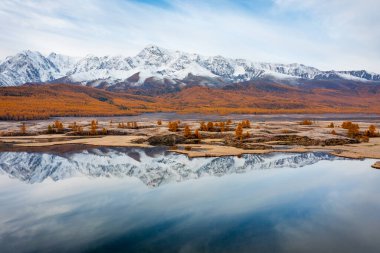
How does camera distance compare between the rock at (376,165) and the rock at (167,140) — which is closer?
the rock at (376,165)

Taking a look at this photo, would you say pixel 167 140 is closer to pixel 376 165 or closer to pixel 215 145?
pixel 215 145

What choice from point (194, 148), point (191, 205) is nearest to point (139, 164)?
point (194, 148)

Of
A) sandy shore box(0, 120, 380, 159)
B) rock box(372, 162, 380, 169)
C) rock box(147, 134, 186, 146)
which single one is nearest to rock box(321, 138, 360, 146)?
sandy shore box(0, 120, 380, 159)

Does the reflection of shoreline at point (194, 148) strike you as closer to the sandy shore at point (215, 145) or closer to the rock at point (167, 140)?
the sandy shore at point (215, 145)

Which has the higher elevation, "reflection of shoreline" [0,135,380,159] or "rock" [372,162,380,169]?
"rock" [372,162,380,169]

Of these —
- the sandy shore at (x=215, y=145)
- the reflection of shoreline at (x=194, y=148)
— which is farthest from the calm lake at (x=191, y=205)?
the sandy shore at (x=215, y=145)

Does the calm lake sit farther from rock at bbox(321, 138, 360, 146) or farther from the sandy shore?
rock at bbox(321, 138, 360, 146)

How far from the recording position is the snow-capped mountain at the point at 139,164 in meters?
41.0

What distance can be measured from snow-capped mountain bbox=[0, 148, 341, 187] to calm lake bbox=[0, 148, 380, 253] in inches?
5.1

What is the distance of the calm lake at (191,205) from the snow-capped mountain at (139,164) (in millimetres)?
130

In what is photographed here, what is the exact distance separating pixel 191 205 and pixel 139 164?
19.1 meters

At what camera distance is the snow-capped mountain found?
41.0m

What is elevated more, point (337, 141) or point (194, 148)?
point (337, 141)

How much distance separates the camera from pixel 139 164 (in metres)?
46.9
